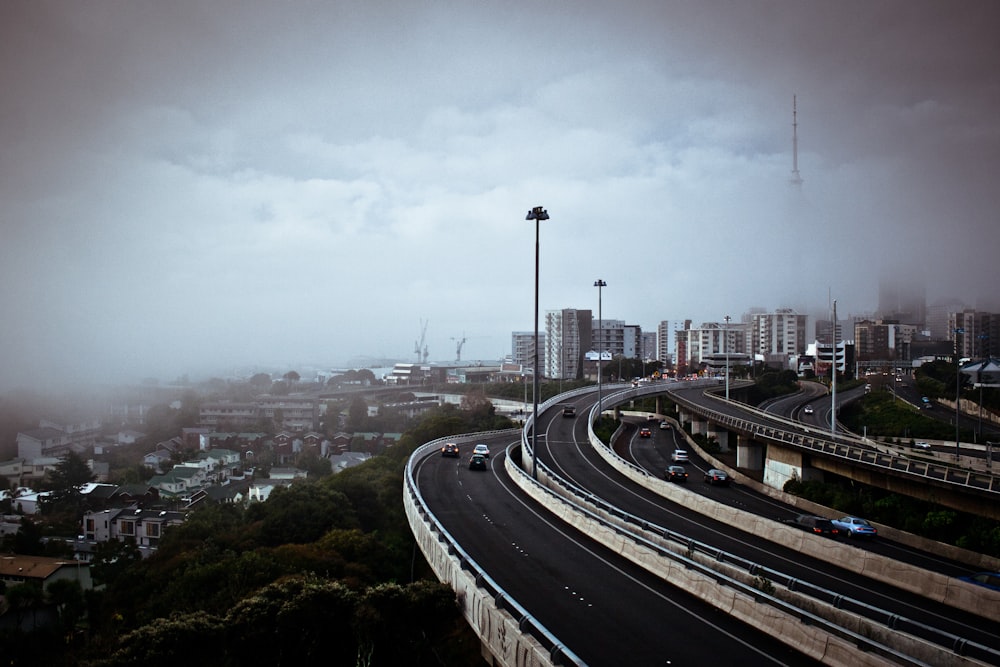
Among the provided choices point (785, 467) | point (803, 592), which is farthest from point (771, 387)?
point (803, 592)

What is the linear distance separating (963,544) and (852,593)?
895 centimetres

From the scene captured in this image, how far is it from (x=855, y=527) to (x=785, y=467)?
438 inches

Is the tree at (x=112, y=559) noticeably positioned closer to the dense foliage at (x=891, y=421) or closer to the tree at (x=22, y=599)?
the tree at (x=22, y=599)

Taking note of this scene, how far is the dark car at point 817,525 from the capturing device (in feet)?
83.3

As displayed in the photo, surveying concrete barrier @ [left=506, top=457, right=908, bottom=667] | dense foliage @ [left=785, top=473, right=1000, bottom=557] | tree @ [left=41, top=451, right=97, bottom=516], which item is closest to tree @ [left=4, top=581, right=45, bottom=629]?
tree @ [left=41, top=451, right=97, bottom=516]

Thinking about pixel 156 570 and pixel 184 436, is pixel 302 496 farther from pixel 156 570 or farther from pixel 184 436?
pixel 184 436

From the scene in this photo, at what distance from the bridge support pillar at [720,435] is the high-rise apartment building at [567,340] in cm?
12427

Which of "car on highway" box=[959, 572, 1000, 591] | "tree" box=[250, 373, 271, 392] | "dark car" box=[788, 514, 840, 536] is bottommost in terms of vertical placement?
"tree" box=[250, 373, 271, 392]

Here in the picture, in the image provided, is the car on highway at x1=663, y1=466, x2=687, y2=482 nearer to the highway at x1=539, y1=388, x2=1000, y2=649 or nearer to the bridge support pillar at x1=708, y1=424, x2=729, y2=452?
the highway at x1=539, y1=388, x2=1000, y2=649

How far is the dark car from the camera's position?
25.4 m

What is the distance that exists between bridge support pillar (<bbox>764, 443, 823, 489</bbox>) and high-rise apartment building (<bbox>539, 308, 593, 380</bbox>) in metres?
146

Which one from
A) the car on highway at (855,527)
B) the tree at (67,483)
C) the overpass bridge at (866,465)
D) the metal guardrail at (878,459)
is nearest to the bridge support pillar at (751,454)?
the overpass bridge at (866,465)

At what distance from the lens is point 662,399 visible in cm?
8900

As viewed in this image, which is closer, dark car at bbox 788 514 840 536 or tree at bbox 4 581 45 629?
dark car at bbox 788 514 840 536
